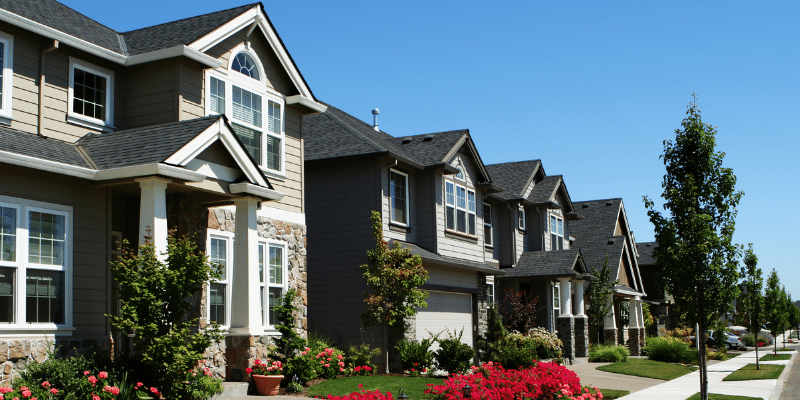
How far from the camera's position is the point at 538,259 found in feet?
106

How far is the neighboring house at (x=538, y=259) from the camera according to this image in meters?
31.2

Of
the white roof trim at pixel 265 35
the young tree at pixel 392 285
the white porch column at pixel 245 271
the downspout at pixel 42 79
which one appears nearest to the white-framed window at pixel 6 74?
the downspout at pixel 42 79

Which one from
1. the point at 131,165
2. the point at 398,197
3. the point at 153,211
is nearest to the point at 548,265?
the point at 398,197

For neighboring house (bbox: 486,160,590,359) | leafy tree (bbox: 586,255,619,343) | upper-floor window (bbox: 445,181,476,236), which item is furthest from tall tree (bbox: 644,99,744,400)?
leafy tree (bbox: 586,255,619,343)

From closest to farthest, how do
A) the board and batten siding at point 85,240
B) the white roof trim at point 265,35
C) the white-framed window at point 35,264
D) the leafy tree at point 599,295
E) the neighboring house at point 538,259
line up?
the white-framed window at point 35,264, the board and batten siding at point 85,240, the white roof trim at point 265,35, the neighboring house at point 538,259, the leafy tree at point 599,295

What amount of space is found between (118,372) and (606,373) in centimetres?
1790

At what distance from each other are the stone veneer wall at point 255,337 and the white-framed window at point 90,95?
9.21 feet

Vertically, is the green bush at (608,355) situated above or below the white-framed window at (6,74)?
below

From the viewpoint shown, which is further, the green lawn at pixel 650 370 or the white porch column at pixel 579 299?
the white porch column at pixel 579 299

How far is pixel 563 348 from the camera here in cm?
3094

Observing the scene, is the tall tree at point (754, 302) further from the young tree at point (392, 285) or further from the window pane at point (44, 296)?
the window pane at point (44, 296)

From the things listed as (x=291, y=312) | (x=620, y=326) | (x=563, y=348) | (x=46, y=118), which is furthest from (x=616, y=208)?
(x=46, y=118)

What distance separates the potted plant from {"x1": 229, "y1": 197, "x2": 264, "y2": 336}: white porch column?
69 centimetres

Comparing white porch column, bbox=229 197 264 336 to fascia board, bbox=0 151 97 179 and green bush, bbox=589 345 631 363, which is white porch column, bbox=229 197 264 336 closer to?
fascia board, bbox=0 151 97 179
